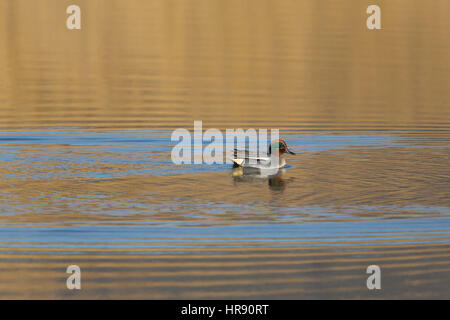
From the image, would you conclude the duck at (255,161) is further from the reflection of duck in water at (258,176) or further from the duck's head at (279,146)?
the duck's head at (279,146)

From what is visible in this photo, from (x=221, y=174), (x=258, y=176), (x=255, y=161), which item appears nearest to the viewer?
(x=221, y=174)

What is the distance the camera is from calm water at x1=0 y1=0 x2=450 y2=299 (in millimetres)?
11984

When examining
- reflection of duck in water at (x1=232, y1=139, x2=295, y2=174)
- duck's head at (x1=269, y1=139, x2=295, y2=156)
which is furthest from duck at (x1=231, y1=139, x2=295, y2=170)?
duck's head at (x1=269, y1=139, x2=295, y2=156)

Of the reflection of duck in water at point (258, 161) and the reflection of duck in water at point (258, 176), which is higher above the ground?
the reflection of duck in water at point (258, 161)

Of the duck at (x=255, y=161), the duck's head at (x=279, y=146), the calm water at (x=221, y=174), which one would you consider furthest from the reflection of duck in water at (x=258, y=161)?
the calm water at (x=221, y=174)

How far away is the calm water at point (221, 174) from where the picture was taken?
11984mm

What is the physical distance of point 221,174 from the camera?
18.1 metres

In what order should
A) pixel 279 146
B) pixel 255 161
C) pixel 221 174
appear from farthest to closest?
pixel 279 146
pixel 255 161
pixel 221 174

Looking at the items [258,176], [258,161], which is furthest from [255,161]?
[258,176]

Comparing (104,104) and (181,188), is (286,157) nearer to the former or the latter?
(181,188)

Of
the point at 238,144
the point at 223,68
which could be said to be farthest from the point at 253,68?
the point at 238,144

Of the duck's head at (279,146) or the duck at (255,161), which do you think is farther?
the duck's head at (279,146)

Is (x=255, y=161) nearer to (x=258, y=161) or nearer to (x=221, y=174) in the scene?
(x=258, y=161)

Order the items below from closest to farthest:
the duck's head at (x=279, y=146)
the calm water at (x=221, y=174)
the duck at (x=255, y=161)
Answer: the calm water at (x=221, y=174)
the duck at (x=255, y=161)
the duck's head at (x=279, y=146)
